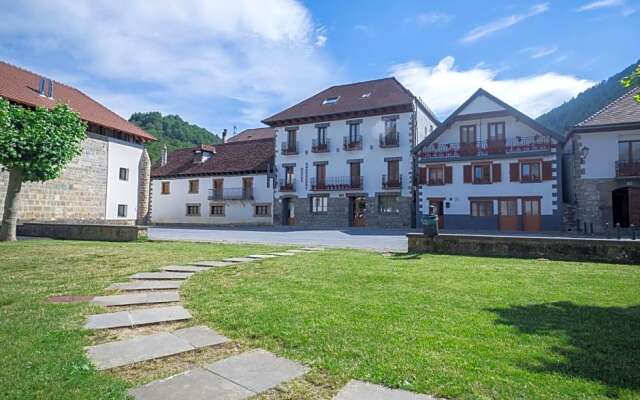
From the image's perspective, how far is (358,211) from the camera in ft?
97.7

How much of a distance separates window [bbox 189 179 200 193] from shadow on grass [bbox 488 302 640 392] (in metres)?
34.4

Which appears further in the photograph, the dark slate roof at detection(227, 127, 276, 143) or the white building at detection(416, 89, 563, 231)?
the dark slate roof at detection(227, 127, 276, 143)

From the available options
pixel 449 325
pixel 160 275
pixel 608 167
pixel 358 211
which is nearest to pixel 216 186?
pixel 358 211

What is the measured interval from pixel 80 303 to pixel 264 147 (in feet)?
105

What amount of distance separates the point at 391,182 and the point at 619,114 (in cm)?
1374

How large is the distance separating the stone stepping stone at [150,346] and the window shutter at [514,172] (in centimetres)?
2500

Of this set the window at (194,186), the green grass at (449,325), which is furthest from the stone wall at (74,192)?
the green grass at (449,325)

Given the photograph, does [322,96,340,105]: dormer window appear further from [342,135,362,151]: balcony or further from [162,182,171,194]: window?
[162,182,171,194]: window

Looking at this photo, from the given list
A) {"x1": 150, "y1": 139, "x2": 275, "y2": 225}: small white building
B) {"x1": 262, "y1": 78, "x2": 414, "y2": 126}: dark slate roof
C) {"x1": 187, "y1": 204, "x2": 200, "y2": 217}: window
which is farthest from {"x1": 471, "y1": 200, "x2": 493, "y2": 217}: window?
{"x1": 187, "y1": 204, "x2": 200, "y2": 217}: window

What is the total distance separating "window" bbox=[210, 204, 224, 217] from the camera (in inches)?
1374

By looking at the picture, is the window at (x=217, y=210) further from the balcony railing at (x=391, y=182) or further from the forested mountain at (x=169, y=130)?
the forested mountain at (x=169, y=130)

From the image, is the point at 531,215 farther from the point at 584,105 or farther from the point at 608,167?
the point at 584,105

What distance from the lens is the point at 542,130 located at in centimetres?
2400

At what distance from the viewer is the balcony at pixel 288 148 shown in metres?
32.1
